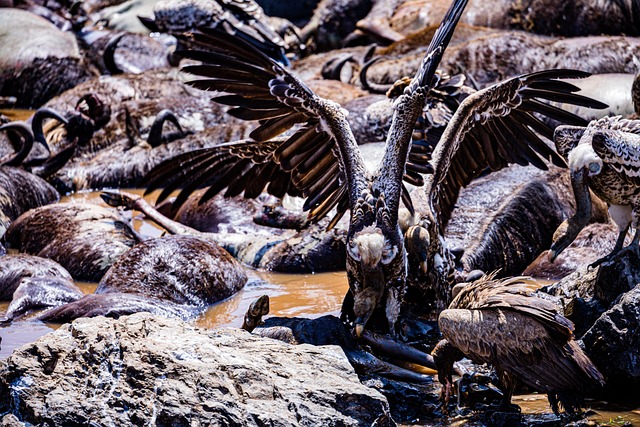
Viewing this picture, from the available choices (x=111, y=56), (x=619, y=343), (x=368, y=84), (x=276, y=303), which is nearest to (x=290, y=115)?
(x=276, y=303)

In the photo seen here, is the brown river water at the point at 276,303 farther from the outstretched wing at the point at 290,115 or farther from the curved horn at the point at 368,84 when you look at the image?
the curved horn at the point at 368,84

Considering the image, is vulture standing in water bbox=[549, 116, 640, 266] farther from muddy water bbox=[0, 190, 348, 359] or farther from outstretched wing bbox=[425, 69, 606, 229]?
muddy water bbox=[0, 190, 348, 359]

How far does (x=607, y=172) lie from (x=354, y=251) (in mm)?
1418

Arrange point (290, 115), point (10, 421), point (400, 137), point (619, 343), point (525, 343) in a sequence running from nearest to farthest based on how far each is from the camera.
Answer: point (10, 421), point (525, 343), point (619, 343), point (400, 137), point (290, 115)

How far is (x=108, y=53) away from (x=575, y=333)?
11964 mm

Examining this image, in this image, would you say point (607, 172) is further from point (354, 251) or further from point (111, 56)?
point (111, 56)

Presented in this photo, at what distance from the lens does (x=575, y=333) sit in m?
5.36

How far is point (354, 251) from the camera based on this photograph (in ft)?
18.6

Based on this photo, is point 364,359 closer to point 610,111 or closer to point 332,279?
point 332,279

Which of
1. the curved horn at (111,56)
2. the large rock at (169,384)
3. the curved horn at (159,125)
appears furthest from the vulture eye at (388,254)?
the curved horn at (111,56)

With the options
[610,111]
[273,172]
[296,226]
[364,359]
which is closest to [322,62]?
[610,111]

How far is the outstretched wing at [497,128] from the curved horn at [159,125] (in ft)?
19.6

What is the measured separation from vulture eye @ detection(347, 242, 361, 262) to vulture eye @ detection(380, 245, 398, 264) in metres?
0.13

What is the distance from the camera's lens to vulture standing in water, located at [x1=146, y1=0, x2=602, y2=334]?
19.0 ft
